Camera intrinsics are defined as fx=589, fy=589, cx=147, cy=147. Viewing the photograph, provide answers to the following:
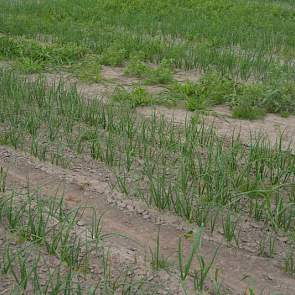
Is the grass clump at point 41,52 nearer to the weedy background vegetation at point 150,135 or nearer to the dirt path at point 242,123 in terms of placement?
the weedy background vegetation at point 150,135

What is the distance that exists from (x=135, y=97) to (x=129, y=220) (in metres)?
2.36

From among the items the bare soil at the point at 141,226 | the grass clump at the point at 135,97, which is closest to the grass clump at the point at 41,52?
the grass clump at the point at 135,97

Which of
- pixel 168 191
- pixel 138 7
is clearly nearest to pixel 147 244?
pixel 168 191

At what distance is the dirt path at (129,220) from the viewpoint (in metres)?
3.13

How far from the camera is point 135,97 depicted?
19.3ft

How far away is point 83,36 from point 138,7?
11.1 feet

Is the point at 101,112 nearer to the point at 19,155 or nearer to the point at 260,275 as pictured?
the point at 19,155

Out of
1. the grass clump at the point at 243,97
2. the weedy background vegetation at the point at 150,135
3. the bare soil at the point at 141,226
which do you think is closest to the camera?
the bare soil at the point at 141,226

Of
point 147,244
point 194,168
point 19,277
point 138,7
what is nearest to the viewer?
point 19,277

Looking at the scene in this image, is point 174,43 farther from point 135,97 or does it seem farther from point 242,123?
point 242,123

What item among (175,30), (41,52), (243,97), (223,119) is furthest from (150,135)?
(175,30)

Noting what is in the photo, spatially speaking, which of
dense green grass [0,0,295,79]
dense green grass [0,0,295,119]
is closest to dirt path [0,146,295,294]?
dense green grass [0,0,295,119]

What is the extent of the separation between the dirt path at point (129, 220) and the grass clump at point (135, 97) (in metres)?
1.46

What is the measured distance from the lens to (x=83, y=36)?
30.1 feet
